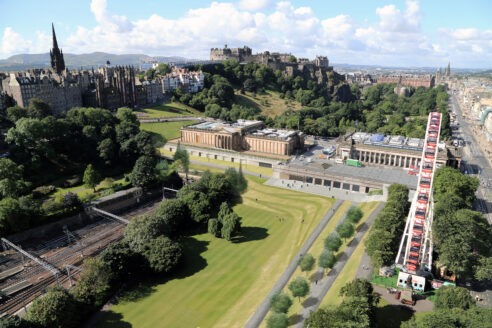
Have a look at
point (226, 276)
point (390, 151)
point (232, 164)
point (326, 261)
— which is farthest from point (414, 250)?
point (232, 164)

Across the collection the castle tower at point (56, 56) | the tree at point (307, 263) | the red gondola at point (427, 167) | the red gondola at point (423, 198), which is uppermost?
the castle tower at point (56, 56)

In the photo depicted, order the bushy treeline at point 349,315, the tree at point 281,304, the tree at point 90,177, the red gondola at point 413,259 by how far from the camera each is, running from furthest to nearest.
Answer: the tree at point 90,177
the red gondola at point 413,259
the tree at point 281,304
the bushy treeline at point 349,315

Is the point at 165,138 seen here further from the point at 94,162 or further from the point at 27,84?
the point at 27,84

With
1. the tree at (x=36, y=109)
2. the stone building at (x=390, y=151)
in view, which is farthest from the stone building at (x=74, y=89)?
the stone building at (x=390, y=151)

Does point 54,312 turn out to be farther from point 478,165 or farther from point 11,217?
point 478,165

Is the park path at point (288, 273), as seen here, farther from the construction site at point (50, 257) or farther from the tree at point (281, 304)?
the construction site at point (50, 257)
